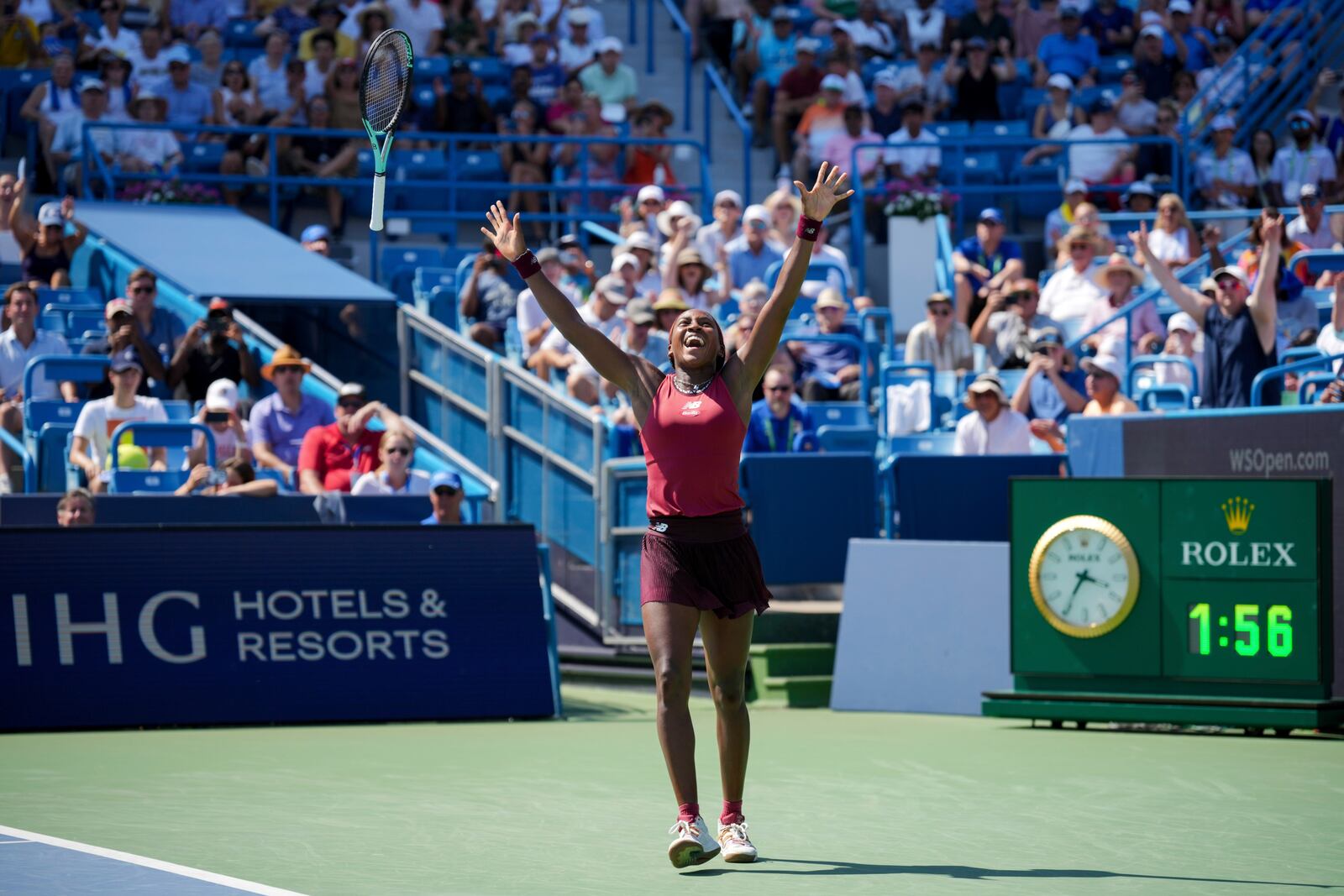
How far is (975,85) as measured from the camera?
2294 cm

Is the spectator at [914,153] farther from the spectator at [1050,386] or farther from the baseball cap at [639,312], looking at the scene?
the spectator at [1050,386]

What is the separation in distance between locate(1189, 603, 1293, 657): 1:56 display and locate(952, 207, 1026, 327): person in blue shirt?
23.4ft

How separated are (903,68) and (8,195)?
10.1 metres

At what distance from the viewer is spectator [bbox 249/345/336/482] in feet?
49.6

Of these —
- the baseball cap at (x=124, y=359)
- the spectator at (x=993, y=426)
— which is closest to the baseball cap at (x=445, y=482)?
the baseball cap at (x=124, y=359)

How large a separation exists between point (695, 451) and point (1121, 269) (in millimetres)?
11274

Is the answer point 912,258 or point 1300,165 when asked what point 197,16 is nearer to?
point 912,258

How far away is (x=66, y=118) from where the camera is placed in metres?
19.7

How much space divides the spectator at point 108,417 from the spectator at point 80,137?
19.4 ft

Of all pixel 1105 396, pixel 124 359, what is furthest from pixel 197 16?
pixel 1105 396

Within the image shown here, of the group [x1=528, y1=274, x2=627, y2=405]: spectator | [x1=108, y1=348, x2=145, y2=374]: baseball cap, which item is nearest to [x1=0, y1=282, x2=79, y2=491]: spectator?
[x1=108, y1=348, x2=145, y2=374]: baseball cap

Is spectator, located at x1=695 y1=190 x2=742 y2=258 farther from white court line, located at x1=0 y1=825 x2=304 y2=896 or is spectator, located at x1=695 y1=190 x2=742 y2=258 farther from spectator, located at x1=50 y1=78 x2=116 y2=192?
white court line, located at x1=0 y1=825 x2=304 y2=896

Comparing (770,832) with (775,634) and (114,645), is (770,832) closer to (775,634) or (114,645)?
(114,645)

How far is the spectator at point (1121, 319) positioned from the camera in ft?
57.0
